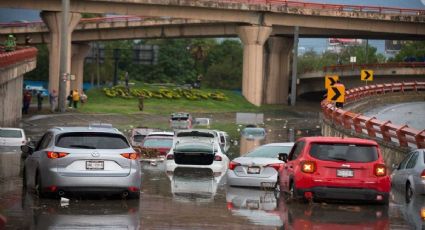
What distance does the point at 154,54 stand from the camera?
150 metres

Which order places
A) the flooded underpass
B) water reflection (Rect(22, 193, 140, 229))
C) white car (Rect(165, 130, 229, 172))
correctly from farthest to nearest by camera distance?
white car (Rect(165, 130, 229, 172)), the flooded underpass, water reflection (Rect(22, 193, 140, 229))

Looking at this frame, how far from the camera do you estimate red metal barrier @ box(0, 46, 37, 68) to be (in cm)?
5225

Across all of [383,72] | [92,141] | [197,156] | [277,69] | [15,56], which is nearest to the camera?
[92,141]

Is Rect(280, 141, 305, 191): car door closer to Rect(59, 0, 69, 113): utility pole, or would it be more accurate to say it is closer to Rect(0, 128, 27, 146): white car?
Rect(0, 128, 27, 146): white car

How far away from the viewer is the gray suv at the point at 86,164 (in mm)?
17594

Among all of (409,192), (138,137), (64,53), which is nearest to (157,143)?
(138,137)

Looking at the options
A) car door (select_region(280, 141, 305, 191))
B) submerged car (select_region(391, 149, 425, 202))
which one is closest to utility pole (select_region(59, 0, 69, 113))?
submerged car (select_region(391, 149, 425, 202))

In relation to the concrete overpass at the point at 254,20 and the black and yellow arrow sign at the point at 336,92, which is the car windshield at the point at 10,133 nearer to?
the black and yellow arrow sign at the point at 336,92

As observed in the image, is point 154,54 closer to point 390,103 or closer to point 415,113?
point 390,103

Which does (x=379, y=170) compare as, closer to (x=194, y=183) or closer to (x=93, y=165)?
(x=93, y=165)

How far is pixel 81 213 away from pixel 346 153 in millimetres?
5455

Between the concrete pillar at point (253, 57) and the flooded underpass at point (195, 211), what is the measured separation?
66.1m

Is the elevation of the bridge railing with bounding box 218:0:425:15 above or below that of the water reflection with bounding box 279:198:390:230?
above

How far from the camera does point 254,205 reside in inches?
738
